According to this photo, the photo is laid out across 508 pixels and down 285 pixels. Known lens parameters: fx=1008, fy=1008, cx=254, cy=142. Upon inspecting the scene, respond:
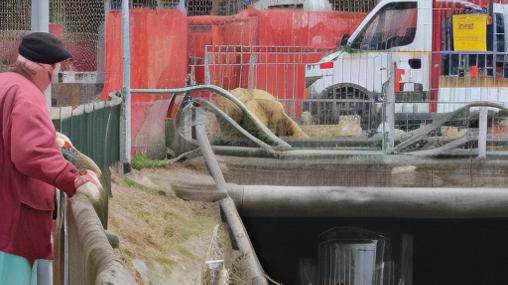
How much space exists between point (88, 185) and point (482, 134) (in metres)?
9.46

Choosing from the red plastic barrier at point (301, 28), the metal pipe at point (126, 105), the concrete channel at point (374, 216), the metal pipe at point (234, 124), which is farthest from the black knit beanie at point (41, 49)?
the red plastic barrier at point (301, 28)

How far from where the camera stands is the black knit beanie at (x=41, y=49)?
4363mm

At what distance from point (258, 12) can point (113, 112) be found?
5936mm

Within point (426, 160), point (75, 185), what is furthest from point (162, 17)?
point (75, 185)

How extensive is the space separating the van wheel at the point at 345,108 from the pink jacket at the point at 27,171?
9375mm

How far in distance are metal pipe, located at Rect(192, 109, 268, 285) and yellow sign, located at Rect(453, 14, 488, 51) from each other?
511 centimetres

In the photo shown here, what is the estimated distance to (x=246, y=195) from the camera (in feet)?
42.8

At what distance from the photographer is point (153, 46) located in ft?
44.9

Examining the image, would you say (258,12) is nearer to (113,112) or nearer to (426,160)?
(426,160)

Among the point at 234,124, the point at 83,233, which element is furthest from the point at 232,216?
the point at 83,233

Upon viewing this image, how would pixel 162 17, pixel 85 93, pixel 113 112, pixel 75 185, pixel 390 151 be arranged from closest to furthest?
1. pixel 75 185
2. pixel 113 112
3. pixel 85 93
4. pixel 390 151
5. pixel 162 17

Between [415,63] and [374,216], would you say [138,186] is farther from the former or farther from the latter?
[415,63]

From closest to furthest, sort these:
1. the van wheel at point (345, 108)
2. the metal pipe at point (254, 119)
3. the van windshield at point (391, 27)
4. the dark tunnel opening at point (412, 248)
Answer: the metal pipe at point (254, 119) < the van wheel at point (345, 108) < the dark tunnel opening at point (412, 248) < the van windshield at point (391, 27)

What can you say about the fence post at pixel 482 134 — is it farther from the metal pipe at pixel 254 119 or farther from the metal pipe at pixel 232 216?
the metal pipe at pixel 232 216
